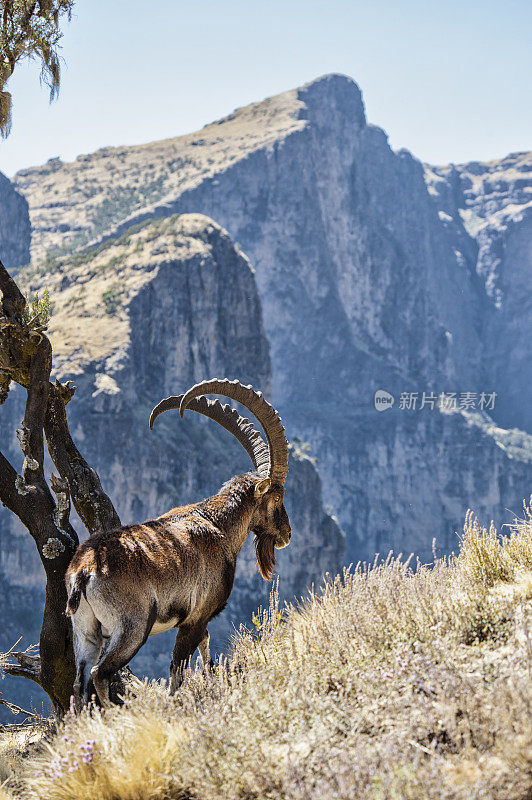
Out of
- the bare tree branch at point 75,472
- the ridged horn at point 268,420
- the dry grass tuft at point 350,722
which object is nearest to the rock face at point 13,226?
the bare tree branch at point 75,472

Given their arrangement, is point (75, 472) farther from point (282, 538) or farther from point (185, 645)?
point (185, 645)

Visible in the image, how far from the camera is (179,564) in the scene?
5914mm

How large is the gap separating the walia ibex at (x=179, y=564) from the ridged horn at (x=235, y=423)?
1 cm

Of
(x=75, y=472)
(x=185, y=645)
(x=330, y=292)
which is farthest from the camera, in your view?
(x=330, y=292)

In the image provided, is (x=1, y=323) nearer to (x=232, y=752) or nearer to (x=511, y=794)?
(x=232, y=752)

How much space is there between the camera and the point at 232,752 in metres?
4.29

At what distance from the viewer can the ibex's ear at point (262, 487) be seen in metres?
7.20

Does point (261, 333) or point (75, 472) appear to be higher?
point (261, 333)

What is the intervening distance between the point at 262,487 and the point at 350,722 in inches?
120

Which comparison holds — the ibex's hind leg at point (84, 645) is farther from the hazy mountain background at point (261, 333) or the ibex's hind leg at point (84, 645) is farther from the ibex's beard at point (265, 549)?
the hazy mountain background at point (261, 333)

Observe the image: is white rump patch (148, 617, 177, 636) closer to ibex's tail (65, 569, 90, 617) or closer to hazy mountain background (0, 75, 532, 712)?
ibex's tail (65, 569, 90, 617)
